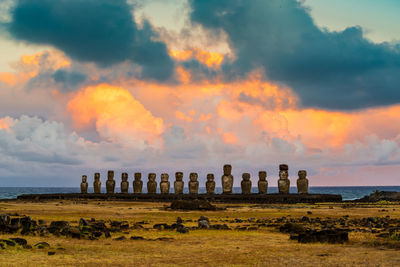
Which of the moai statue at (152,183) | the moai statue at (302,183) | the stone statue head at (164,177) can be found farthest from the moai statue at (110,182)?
the moai statue at (302,183)

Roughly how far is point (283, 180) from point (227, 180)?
476 centimetres

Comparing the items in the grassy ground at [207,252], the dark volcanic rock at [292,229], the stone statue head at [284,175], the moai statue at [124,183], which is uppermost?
the stone statue head at [284,175]

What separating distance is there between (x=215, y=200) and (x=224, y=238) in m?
26.1

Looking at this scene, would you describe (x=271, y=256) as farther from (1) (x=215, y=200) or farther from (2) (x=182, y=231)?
(1) (x=215, y=200)

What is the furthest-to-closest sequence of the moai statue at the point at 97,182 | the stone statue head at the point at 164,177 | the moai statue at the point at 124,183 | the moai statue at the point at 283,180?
the moai statue at the point at 97,182 < the moai statue at the point at 124,183 < the stone statue head at the point at 164,177 < the moai statue at the point at 283,180

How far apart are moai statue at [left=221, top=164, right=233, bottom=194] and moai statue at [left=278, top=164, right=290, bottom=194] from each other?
420 centimetres

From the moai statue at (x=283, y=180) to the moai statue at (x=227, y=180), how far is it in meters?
4.20

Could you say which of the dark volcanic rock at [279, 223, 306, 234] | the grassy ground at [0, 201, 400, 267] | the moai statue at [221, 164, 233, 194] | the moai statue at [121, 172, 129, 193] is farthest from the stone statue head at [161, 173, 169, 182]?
the grassy ground at [0, 201, 400, 267]

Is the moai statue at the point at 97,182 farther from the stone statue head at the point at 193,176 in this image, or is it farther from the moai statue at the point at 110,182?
the stone statue head at the point at 193,176

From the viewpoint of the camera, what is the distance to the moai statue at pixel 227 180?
43719 millimetres

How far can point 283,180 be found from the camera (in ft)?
140

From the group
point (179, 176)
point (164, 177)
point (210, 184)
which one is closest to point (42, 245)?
point (210, 184)

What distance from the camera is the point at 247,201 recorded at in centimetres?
3941

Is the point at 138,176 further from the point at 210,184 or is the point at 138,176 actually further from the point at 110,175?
the point at 210,184
